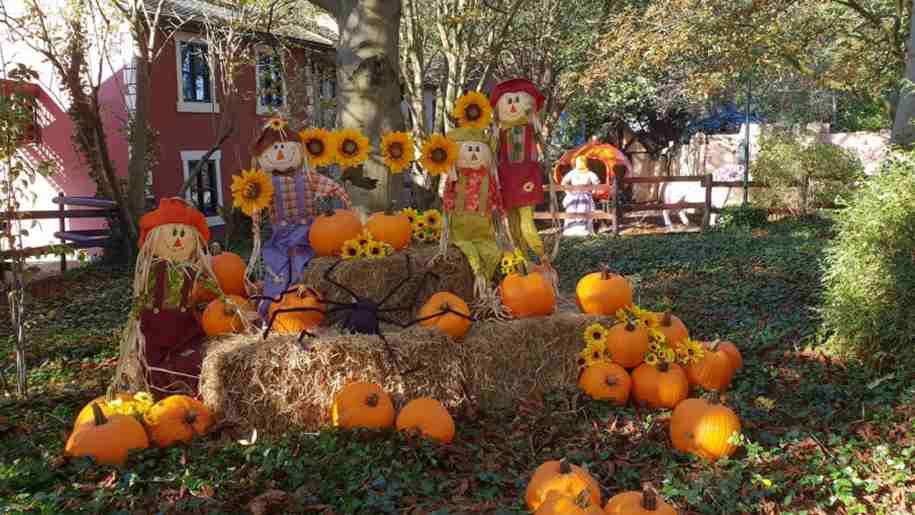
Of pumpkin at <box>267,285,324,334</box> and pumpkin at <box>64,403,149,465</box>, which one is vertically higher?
pumpkin at <box>267,285,324,334</box>

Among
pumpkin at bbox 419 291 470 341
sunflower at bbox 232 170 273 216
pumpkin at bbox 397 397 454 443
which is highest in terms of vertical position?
sunflower at bbox 232 170 273 216

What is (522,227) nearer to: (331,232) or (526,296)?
(526,296)

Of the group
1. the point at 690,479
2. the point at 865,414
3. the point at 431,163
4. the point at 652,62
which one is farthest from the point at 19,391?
the point at 652,62

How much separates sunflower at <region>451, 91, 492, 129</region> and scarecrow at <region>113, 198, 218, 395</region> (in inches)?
78.5

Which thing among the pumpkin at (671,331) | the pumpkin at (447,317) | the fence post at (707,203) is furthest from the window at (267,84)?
the pumpkin at (671,331)

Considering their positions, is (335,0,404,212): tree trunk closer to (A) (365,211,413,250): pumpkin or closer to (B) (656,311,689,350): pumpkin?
(A) (365,211,413,250): pumpkin

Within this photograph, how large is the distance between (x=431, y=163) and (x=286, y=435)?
216 centimetres

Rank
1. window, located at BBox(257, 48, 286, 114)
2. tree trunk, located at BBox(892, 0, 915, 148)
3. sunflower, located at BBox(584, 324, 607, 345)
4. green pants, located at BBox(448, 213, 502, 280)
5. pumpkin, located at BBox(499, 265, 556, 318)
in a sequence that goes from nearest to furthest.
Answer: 1. sunflower, located at BBox(584, 324, 607, 345)
2. pumpkin, located at BBox(499, 265, 556, 318)
3. green pants, located at BBox(448, 213, 502, 280)
4. tree trunk, located at BBox(892, 0, 915, 148)
5. window, located at BBox(257, 48, 286, 114)

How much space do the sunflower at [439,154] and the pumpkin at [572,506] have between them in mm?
2875

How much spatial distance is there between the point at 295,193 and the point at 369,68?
1.58m

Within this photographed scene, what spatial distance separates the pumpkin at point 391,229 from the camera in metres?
5.24

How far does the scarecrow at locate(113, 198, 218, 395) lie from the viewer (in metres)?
4.39

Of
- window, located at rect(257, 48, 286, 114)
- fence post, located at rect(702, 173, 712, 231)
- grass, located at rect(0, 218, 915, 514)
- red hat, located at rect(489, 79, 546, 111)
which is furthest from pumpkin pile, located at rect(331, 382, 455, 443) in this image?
window, located at rect(257, 48, 286, 114)

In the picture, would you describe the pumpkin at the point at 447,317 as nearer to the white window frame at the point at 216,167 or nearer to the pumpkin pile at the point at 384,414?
the pumpkin pile at the point at 384,414
